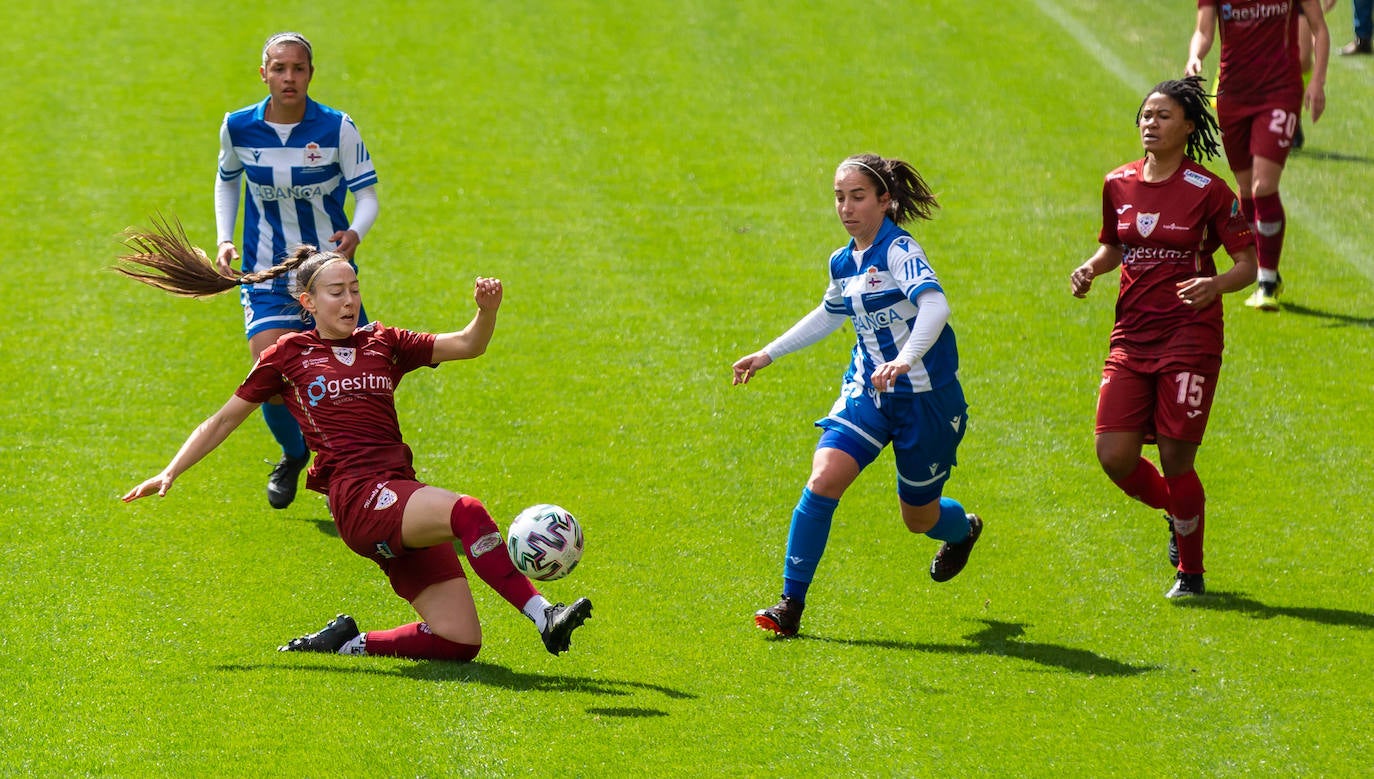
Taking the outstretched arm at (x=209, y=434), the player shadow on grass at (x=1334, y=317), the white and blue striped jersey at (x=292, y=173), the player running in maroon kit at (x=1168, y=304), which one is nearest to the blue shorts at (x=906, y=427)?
the player running in maroon kit at (x=1168, y=304)

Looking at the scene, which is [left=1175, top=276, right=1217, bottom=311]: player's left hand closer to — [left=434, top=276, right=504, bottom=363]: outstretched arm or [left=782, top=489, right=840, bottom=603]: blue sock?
[left=782, top=489, right=840, bottom=603]: blue sock

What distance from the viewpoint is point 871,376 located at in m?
6.87

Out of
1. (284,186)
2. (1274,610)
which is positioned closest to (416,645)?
(284,186)

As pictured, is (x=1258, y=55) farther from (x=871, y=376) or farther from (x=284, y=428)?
(x=284, y=428)

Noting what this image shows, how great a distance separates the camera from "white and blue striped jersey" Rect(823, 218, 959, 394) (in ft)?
22.3

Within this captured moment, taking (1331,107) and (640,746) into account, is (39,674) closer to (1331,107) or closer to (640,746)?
(640,746)

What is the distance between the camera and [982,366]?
10375mm

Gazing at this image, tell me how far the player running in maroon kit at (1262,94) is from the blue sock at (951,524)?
4298 mm

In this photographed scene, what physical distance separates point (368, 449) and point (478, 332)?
65cm

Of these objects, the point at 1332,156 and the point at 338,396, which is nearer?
the point at 338,396

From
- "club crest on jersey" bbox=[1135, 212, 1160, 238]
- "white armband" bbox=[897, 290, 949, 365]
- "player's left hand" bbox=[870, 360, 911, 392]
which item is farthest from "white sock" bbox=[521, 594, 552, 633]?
"club crest on jersey" bbox=[1135, 212, 1160, 238]

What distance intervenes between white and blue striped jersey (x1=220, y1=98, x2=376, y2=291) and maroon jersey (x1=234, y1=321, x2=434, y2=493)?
1.72 m

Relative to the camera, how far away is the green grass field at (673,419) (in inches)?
239

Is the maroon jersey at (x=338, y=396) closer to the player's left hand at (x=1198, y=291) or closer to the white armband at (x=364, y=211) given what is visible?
the white armband at (x=364, y=211)
